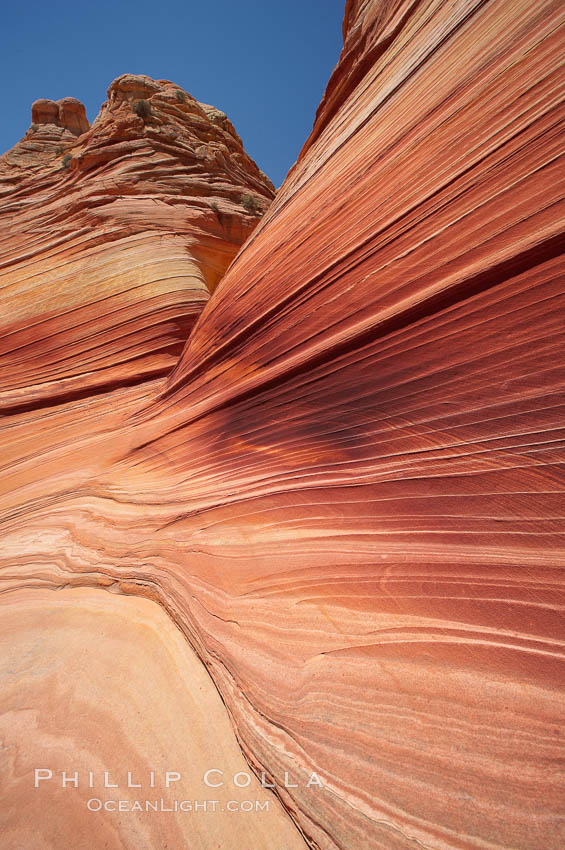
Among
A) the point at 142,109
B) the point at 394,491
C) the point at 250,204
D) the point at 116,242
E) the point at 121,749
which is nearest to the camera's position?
the point at 121,749

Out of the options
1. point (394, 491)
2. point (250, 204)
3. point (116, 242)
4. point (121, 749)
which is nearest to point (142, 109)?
point (250, 204)

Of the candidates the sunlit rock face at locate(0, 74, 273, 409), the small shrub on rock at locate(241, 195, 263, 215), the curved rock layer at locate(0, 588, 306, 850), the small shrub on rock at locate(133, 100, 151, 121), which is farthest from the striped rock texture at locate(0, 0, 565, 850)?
the small shrub on rock at locate(133, 100, 151, 121)

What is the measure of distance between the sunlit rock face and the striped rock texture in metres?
2.39

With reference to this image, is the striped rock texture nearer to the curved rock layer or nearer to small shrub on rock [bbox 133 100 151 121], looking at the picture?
the curved rock layer

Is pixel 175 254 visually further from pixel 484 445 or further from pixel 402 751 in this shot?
pixel 402 751

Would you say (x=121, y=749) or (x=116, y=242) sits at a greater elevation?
(x=116, y=242)

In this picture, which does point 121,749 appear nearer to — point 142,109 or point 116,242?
point 116,242

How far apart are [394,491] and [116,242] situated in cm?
590

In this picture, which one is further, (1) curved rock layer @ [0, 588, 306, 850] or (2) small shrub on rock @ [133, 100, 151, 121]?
(2) small shrub on rock @ [133, 100, 151, 121]

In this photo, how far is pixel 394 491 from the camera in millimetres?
1864

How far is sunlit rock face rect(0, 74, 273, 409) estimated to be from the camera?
5.01m

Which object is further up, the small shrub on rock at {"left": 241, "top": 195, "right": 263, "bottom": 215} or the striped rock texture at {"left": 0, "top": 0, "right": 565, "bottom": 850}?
the small shrub on rock at {"left": 241, "top": 195, "right": 263, "bottom": 215}

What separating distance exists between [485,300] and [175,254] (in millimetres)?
5243

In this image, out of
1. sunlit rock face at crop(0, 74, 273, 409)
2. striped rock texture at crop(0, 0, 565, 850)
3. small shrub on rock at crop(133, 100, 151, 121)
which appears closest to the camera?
striped rock texture at crop(0, 0, 565, 850)
